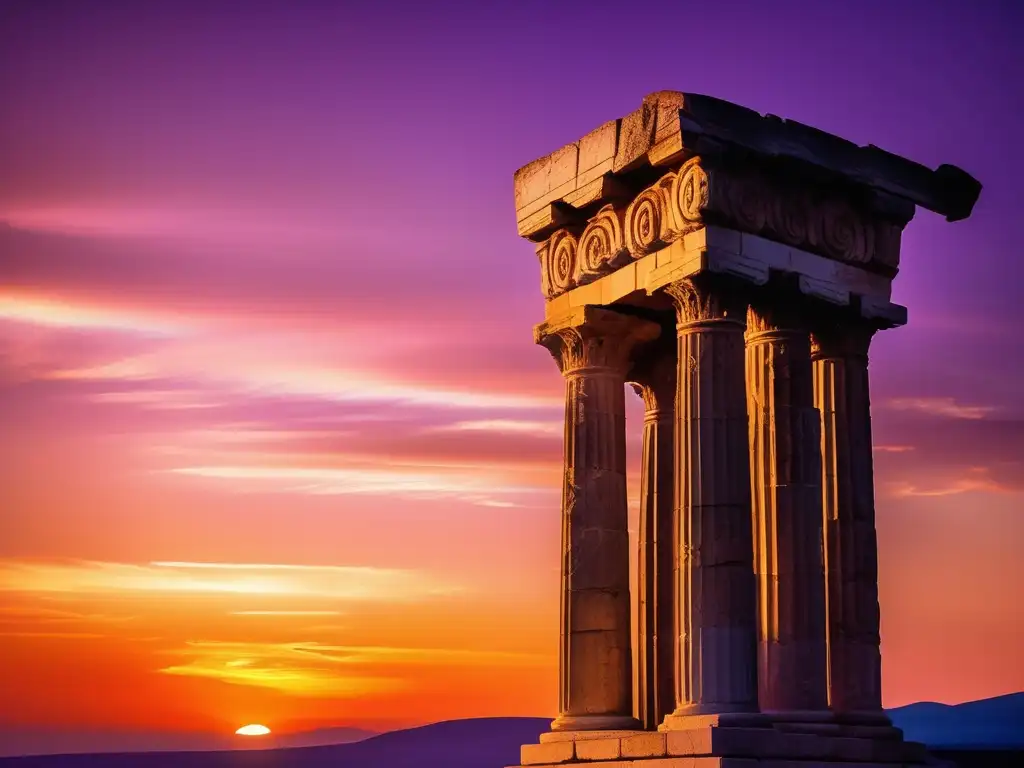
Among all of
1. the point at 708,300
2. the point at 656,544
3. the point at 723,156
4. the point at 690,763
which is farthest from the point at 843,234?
the point at 690,763

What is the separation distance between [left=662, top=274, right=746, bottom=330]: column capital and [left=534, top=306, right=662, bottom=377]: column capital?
3.44 metres

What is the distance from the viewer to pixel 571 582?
3731 cm

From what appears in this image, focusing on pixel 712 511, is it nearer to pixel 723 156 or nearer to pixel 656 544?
pixel 656 544

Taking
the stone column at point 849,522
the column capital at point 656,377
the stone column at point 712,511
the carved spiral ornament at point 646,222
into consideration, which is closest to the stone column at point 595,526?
the column capital at point 656,377

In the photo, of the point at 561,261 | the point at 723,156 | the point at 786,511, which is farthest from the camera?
the point at 561,261

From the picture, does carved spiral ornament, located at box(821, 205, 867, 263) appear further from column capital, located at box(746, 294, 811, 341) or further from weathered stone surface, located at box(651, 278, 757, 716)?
weathered stone surface, located at box(651, 278, 757, 716)

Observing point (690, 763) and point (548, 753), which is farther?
point (548, 753)

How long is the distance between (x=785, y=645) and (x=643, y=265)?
8773 mm

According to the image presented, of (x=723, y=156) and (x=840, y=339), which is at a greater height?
(x=723, y=156)

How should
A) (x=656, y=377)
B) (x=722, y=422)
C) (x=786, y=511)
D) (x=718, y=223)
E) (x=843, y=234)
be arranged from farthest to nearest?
(x=656, y=377)
(x=843, y=234)
(x=786, y=511)
(x=718, y=223)
(x=722, y=422)

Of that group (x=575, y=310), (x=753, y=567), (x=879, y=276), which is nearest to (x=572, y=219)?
(x=575, y=310)

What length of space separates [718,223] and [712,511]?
6.03 m

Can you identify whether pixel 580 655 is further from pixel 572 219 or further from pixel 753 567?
pixel 572 219

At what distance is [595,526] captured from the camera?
3741cm
